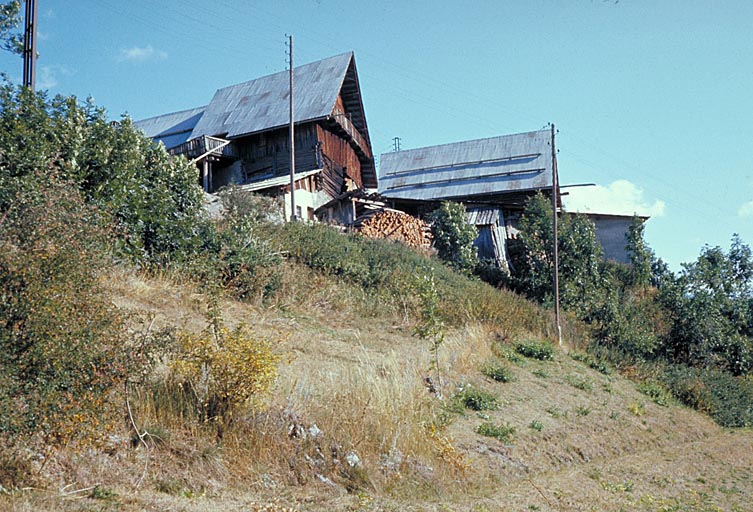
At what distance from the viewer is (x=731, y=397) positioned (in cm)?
2180

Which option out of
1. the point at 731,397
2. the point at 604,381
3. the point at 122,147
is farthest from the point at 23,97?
the point at 731,397

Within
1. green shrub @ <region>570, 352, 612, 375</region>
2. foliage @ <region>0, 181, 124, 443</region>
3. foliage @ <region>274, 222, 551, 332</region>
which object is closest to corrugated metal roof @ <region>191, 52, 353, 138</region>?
foliage @ <region>274, 222, 551, 332</region>

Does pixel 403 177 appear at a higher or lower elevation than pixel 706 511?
higher

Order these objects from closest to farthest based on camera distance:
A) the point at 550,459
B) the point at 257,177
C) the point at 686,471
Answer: the point at 550,459
the point at 686,471
the point at 257,177

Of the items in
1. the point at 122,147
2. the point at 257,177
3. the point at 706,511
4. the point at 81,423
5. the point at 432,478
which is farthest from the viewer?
the point at 257,177

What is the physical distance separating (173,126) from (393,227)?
1842 cm

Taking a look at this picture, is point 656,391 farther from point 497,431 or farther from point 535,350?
point 497,431

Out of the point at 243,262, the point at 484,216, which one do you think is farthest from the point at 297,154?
the point at 243,262

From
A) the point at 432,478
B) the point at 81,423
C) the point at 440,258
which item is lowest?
the point at 432,478

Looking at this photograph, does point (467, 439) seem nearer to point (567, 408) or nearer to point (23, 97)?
point (567, 408)

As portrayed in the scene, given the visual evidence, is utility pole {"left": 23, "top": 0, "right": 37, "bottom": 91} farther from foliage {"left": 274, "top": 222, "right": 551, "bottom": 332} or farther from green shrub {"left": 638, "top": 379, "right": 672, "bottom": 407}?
green shrub {"left": 638, "top": 379, "right": 672, "bottom": 407}

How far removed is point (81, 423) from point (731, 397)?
862 inches

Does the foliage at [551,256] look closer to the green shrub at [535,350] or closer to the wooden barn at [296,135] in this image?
the green shrub at [535,350]

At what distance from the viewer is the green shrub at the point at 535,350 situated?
62.1ft
